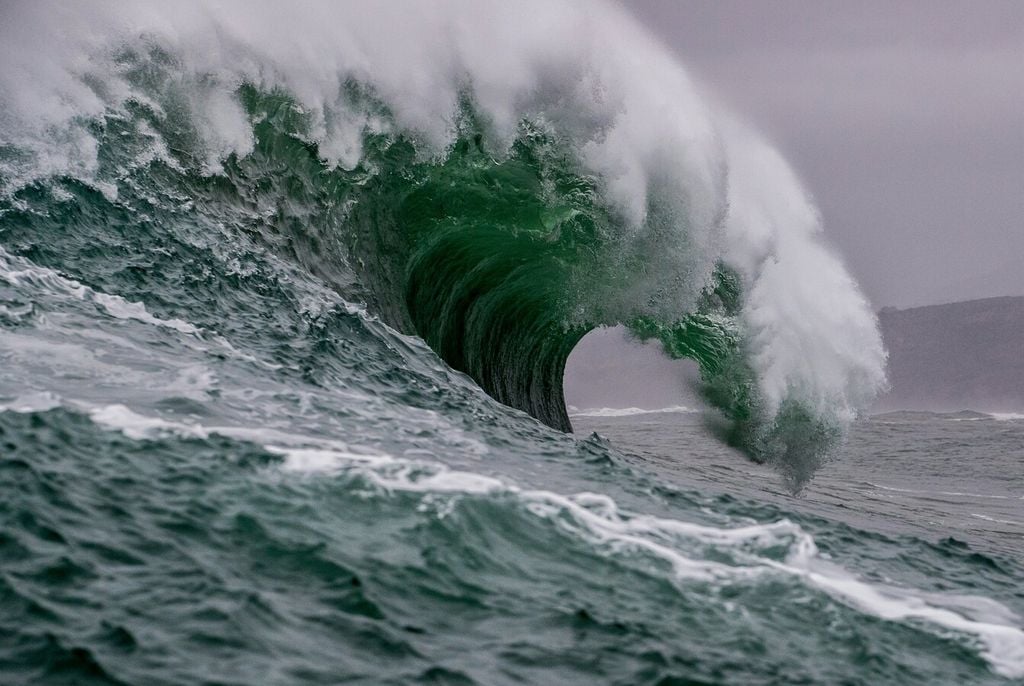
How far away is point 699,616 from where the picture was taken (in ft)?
19.0

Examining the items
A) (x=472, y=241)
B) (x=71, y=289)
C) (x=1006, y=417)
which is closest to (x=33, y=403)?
(x=71, y=289)

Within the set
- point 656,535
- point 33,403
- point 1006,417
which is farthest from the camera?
point 1006,417

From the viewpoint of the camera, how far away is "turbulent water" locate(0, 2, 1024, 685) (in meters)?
5.20

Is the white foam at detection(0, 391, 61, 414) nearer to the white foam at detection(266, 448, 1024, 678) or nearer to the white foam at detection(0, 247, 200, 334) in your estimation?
the white foam at detection(266, 448, 1024, 678)

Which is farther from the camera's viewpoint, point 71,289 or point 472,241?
point 472,241

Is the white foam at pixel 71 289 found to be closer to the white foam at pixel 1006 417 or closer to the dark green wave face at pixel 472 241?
→ the dark green wave face at pixel 472 241

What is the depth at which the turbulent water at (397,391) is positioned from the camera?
5199 mm

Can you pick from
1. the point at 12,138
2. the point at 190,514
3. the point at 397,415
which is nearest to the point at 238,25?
the point at 12,138

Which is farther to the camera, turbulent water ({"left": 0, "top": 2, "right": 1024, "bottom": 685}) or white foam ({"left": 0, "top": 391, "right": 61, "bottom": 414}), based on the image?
white foam ({"left": 0, "top": 391, "right": 61, "bottom": 414})

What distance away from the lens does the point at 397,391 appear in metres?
9.98

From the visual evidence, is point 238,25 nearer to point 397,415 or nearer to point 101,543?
point 397,415

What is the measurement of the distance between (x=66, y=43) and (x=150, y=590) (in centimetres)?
1031

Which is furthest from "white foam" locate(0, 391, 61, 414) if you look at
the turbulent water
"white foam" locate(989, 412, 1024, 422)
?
"white foam" locate(989, 412, 1024, 422)

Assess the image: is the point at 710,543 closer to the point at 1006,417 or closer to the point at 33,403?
the point at 33,403
